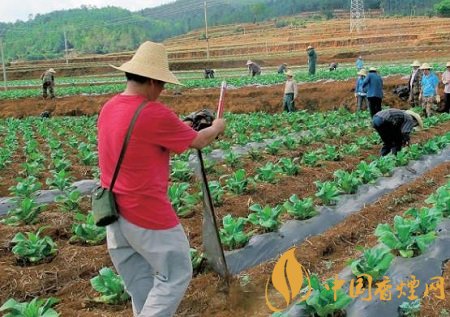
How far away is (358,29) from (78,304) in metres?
65.6

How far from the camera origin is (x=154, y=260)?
10.9 ft

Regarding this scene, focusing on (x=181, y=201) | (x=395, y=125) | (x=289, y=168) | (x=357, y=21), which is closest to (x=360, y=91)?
(x=395, y=125)

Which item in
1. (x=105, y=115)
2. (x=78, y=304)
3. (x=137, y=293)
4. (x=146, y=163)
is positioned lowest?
(x=78, y=304)

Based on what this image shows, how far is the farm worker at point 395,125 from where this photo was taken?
9125 mm

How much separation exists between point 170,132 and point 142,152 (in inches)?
8.0

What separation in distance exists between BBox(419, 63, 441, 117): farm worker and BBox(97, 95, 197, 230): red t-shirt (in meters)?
12.3

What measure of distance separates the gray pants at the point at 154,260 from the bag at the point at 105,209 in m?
0.08

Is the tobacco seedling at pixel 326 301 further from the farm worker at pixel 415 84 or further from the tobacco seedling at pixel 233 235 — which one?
the farm worker at pixel 415 84

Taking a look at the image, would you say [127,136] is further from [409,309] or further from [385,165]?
[385,165]

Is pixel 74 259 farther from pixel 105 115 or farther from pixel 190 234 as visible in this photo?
pixel 105 115

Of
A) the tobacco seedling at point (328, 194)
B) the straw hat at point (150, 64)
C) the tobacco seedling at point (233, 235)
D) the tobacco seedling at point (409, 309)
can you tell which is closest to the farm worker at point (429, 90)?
the tobacco seedling at point (328, 194)

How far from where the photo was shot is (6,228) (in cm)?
630

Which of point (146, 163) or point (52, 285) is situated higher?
point (146, 163)

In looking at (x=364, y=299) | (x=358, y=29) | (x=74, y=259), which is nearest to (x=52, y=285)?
(x=74, y=259)
